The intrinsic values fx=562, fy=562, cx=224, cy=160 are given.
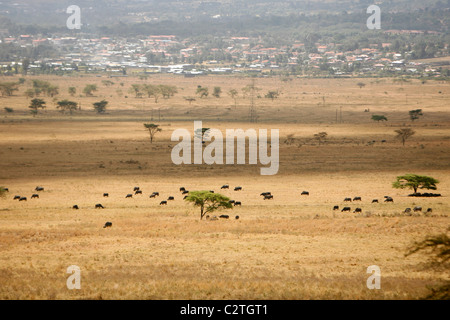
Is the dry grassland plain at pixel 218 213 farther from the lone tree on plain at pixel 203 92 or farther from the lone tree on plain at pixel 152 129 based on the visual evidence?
the lone tree on plain at pixel 203 92

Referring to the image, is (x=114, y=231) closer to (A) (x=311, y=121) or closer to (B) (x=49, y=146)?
(B) (x=49, y=146)

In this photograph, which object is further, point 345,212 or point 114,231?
point 345,212

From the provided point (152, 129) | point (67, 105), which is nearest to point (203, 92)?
point (67, 105)

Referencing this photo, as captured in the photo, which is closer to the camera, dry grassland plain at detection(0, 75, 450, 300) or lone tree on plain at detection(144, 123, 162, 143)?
dry grassland plain at detection(0, 75, 450, 300)

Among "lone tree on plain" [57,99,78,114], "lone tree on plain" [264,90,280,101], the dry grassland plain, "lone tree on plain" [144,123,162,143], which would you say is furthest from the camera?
"lone tree on plain" [264,90,280,101]

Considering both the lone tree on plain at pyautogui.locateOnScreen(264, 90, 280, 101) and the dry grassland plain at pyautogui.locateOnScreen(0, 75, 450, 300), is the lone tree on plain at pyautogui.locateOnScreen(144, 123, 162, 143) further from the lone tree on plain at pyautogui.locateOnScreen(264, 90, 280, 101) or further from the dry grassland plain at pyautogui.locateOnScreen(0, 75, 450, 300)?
the lone tree on plain at pyautogui.locateOnScreen(264, 90, 280, 101)

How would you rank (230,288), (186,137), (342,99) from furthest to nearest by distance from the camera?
(342,99), (186,137), (230,288)

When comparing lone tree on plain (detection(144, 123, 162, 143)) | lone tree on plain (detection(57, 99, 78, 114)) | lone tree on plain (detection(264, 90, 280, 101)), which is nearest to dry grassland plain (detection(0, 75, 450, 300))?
lone tree on plain (detection(144, 123, 162, 143))
